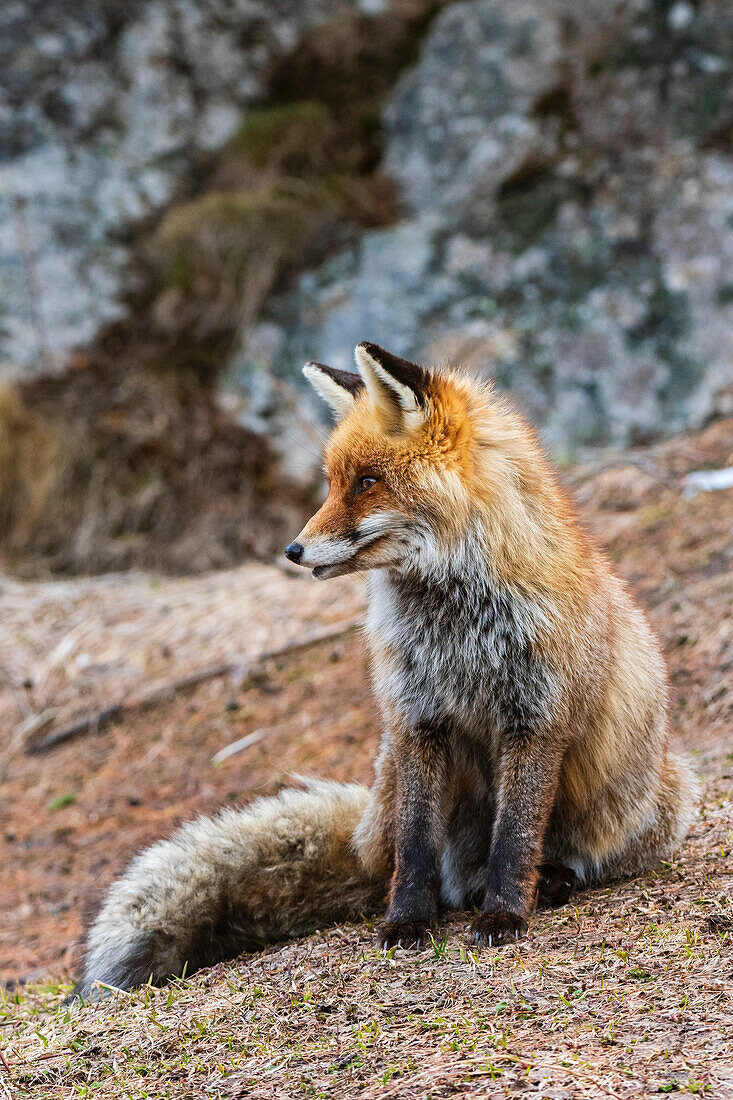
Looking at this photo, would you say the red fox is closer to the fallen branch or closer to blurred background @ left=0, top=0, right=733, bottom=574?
the fallen branch

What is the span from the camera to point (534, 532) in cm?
376

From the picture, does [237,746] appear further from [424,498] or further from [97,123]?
[97,123]

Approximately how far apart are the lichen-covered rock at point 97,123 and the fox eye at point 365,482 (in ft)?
25.5

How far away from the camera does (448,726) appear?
12.6 feet

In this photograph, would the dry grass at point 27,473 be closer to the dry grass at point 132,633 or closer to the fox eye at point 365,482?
the dry grass at point 132,633

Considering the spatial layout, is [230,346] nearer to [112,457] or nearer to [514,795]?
[112,457]

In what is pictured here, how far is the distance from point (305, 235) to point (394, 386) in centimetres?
738

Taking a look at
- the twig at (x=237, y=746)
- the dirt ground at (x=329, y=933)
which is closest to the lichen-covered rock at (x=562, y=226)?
the dirt ground at (x=329, y=933)

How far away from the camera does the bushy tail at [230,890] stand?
12.4 feet

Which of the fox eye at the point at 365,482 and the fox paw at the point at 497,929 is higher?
the fox eye at the point at 365,482

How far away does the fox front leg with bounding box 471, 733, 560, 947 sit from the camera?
3520 mm

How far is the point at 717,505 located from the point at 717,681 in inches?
84.5

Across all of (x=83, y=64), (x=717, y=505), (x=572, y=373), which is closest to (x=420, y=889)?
(x=717, y=505)

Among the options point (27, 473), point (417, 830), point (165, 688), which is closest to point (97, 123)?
point (27, 473)
